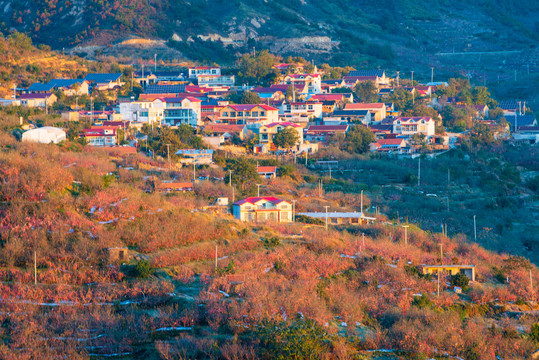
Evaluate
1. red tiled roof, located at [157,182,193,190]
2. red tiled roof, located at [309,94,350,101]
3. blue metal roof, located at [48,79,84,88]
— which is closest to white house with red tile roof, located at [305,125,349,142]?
red tiled roof, located at [309,94,350,101]

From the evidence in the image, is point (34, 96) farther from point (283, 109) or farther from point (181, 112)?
point (283, 109)

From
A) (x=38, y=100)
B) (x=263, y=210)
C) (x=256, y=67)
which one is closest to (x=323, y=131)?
(x=256, y=67)

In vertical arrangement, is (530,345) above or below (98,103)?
below

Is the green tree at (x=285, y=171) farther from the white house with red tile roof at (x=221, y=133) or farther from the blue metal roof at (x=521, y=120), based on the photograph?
the blue metal roof at (x=521, y=120)

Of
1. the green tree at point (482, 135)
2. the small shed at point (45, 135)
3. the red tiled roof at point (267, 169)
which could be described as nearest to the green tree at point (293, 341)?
the small shed at point (45, 135)

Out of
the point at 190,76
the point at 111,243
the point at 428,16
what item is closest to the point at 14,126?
the point at 111,243

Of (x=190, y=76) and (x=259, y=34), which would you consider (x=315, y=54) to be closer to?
(x=259, y=34)
